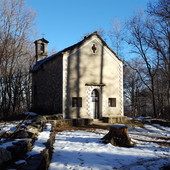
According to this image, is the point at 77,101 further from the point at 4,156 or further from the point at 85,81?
the point at 4,156

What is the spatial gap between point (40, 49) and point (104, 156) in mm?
21478

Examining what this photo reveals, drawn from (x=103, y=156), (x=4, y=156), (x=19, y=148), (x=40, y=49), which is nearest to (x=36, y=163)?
(x=4, y=156)

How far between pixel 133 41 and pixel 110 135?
759 inches

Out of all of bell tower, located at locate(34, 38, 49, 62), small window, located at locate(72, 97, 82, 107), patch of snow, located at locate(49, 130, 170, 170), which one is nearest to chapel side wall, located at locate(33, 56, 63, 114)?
small window, located at locate(72, 97, 82, 107)

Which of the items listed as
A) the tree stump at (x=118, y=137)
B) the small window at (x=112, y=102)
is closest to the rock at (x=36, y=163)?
the tree stump at (x=118, y=137)

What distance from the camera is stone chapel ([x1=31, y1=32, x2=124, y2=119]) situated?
15.4 metres

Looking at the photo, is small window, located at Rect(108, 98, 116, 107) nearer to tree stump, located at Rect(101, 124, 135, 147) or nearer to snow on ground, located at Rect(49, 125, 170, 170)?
tree stump, located at Rect(101, 124, 135, 147)

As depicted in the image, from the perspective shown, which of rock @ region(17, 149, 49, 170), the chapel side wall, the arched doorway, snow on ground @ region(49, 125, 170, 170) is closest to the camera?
rock @ region(17, 149, 49, 170)

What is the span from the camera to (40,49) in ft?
83.3

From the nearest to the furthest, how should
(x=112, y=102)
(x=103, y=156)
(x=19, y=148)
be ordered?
(x=19, y=148) → (x=103, y=156) → (x=112, y=102)

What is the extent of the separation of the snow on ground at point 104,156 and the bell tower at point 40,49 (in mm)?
19225

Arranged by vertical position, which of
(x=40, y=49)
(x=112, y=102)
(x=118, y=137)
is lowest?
(x=118, y=137)

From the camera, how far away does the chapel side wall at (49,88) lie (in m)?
15.9

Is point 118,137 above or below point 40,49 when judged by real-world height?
below
